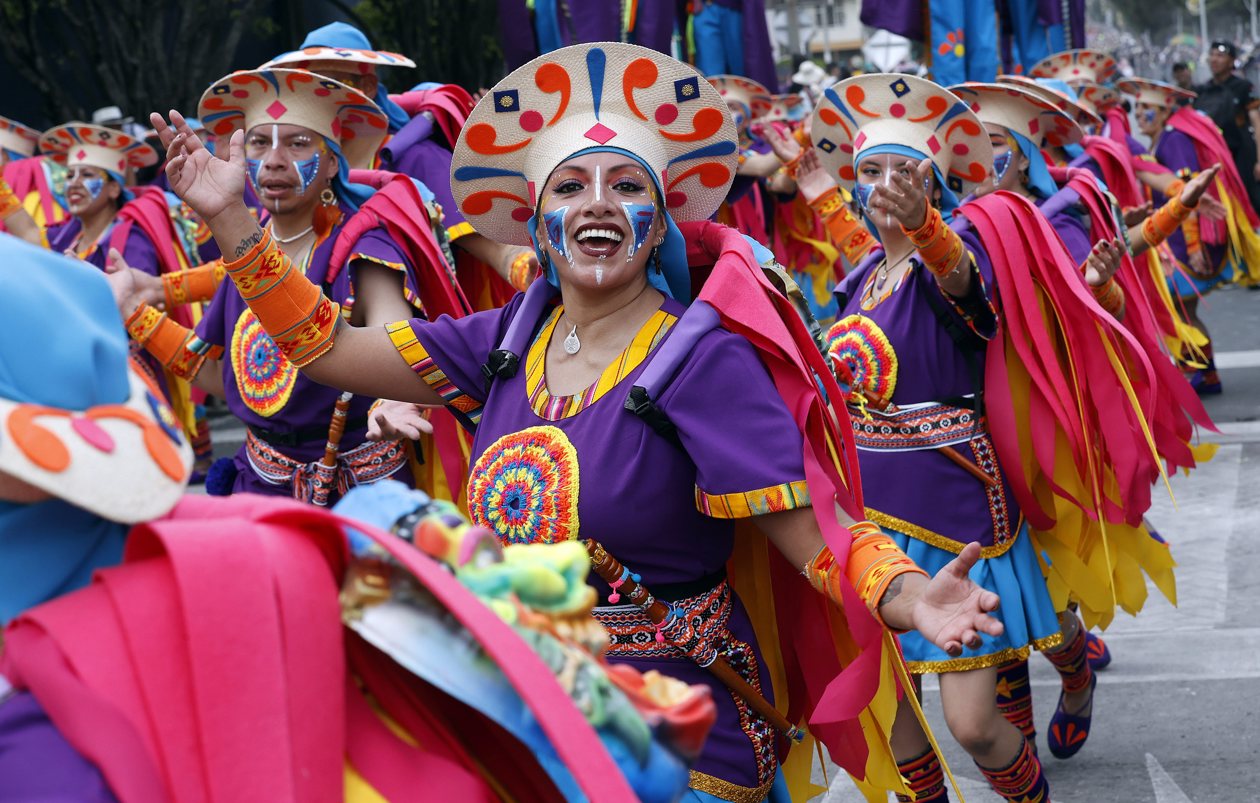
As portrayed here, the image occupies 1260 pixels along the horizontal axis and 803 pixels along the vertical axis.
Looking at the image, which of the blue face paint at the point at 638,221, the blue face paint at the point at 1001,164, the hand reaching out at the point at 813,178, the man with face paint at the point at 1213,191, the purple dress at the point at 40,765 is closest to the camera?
the purple dress at the point at 40,765

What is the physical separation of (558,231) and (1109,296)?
2397mm

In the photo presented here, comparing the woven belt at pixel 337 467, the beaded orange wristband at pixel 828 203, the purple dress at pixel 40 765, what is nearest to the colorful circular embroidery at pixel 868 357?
the beaded orange wristband at pixel 828 203

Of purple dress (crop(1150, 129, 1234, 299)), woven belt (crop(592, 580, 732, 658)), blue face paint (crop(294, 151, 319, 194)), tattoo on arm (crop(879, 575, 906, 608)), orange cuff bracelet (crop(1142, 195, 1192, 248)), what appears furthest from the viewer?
purple dress (crop(1150, 129, 1234, 299))

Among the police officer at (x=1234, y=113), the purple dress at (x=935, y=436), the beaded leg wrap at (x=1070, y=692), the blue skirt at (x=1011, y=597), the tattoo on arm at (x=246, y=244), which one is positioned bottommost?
the police officer at (x=1234, y=113)

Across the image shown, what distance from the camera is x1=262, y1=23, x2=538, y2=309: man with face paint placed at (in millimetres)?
5164

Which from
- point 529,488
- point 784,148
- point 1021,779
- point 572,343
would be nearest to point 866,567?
point 529,488

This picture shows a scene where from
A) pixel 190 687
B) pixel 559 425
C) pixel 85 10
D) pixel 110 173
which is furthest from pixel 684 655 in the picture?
pixel 85 10

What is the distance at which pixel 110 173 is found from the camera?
859 centimetres

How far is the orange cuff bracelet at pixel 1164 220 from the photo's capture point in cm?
569

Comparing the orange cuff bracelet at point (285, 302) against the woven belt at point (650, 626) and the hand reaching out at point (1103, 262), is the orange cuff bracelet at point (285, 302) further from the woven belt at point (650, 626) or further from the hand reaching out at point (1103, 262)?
the hand reaching out at point (1103, 262)

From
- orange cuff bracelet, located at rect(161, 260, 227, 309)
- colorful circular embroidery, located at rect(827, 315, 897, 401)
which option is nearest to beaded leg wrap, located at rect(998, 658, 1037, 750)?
colorful circular embroidery, located at rect(827, 315, 897, 401)

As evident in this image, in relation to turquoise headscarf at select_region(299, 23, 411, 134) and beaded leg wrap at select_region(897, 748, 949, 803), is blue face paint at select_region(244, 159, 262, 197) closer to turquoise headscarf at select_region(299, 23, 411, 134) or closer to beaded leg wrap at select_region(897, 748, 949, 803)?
turquoise headscarf at select_region(299, 23, 411, 134)

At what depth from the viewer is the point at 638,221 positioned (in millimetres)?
3105

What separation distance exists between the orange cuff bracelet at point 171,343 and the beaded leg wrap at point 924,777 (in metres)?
2.19
